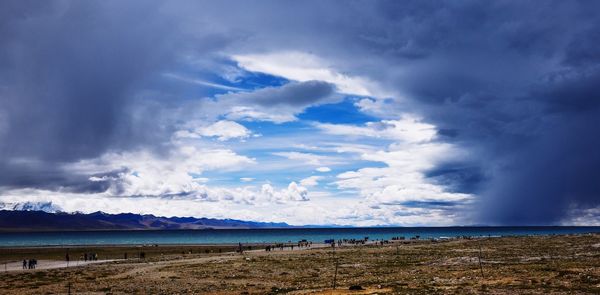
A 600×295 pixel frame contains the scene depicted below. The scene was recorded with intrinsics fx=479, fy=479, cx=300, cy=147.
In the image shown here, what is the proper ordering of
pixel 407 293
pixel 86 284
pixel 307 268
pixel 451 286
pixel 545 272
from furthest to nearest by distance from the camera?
pixel 307 268, pixel 86 284, pixel 545 272, pixel 451 286, pixel 407 293

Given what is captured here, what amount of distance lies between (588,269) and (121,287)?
43623 millimetres

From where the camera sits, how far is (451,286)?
36.9 m

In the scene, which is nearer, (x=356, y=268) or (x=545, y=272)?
(x=545, y=272)

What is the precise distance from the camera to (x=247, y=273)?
5766 cm

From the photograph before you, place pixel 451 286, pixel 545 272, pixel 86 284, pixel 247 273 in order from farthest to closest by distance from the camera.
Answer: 1. pixel 247 273
2. pixel 86 284
3. pixel 545 272
4. pixel 451 286

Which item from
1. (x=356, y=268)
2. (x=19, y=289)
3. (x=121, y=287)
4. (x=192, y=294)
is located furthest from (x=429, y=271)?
(x=19, y=289)

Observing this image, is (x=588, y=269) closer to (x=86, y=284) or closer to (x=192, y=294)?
(x=192, y=294)

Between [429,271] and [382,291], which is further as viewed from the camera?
[429,271]

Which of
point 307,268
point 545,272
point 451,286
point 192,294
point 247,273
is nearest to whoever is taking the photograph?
point 451,286

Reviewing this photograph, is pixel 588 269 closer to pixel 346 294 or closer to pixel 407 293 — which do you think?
pixel 407 293

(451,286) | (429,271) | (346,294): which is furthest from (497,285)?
(429,271)

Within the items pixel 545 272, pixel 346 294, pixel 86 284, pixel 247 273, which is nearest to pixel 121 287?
pixel 86 284

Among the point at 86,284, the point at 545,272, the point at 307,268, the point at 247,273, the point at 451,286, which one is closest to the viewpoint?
the point at 451,286

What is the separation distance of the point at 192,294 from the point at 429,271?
2547 cm
